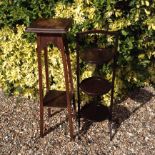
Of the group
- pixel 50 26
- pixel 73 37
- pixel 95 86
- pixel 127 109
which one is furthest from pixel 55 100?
pixel 127 109

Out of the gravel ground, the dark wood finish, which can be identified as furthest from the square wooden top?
the gravel ground

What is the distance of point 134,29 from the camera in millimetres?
5656

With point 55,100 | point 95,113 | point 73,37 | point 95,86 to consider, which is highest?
point 73,37

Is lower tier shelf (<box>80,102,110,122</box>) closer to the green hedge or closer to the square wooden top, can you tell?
the green hedge

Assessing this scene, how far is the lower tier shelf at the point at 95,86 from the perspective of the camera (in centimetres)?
478

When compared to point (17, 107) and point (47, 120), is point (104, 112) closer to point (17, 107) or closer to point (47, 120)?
point (47, 120)

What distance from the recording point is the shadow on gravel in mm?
5580

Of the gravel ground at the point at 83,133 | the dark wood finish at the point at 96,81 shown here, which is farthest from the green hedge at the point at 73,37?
the dark wood finish at the point at 96,81

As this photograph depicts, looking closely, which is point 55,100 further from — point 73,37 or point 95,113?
point 73,37

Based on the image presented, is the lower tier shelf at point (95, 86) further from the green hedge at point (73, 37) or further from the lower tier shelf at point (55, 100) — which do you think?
the green hedge at point (73, 37)

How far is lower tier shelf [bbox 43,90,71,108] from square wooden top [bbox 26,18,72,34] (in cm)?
115

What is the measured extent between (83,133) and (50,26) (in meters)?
1.82

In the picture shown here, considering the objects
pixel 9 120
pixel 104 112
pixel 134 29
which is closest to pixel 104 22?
pixel 134 29

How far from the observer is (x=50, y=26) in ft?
14.3
